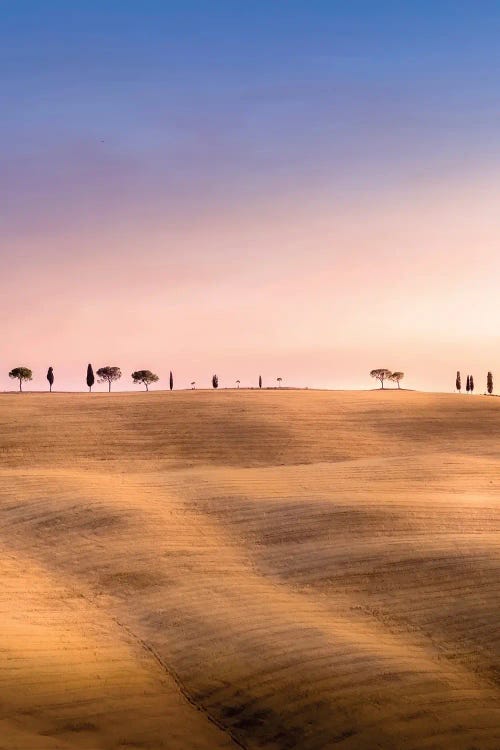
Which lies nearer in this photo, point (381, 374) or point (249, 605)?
point (249, 605)

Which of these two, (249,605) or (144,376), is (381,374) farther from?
(249,605)

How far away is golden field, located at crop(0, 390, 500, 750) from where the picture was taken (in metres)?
9.88

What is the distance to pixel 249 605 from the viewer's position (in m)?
14.0

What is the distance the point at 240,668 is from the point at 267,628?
148cm

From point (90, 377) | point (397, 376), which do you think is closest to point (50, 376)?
point (90, 377)

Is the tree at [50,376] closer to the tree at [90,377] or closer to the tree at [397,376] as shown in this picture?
the tree at [90,377]

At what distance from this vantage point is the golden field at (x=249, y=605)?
389 inches

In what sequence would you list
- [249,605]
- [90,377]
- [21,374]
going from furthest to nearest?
[21,374], [90,377], [249,605]

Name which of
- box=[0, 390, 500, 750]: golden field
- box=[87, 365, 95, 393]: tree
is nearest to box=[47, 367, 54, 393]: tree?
box=[87, 365, 95, 393]: tree

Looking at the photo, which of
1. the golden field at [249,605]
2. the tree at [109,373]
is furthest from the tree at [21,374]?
the golden field at [249,605]

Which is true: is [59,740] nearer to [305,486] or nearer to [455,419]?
[305,486]

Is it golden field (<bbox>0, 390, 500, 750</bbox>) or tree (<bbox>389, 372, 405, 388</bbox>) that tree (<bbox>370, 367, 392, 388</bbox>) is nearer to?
tree (<bbox>389, 372, 405, 388</bbox>)

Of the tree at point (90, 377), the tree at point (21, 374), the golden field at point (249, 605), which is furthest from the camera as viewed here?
the tree at point (21, 374)

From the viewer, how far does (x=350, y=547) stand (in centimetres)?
1664
